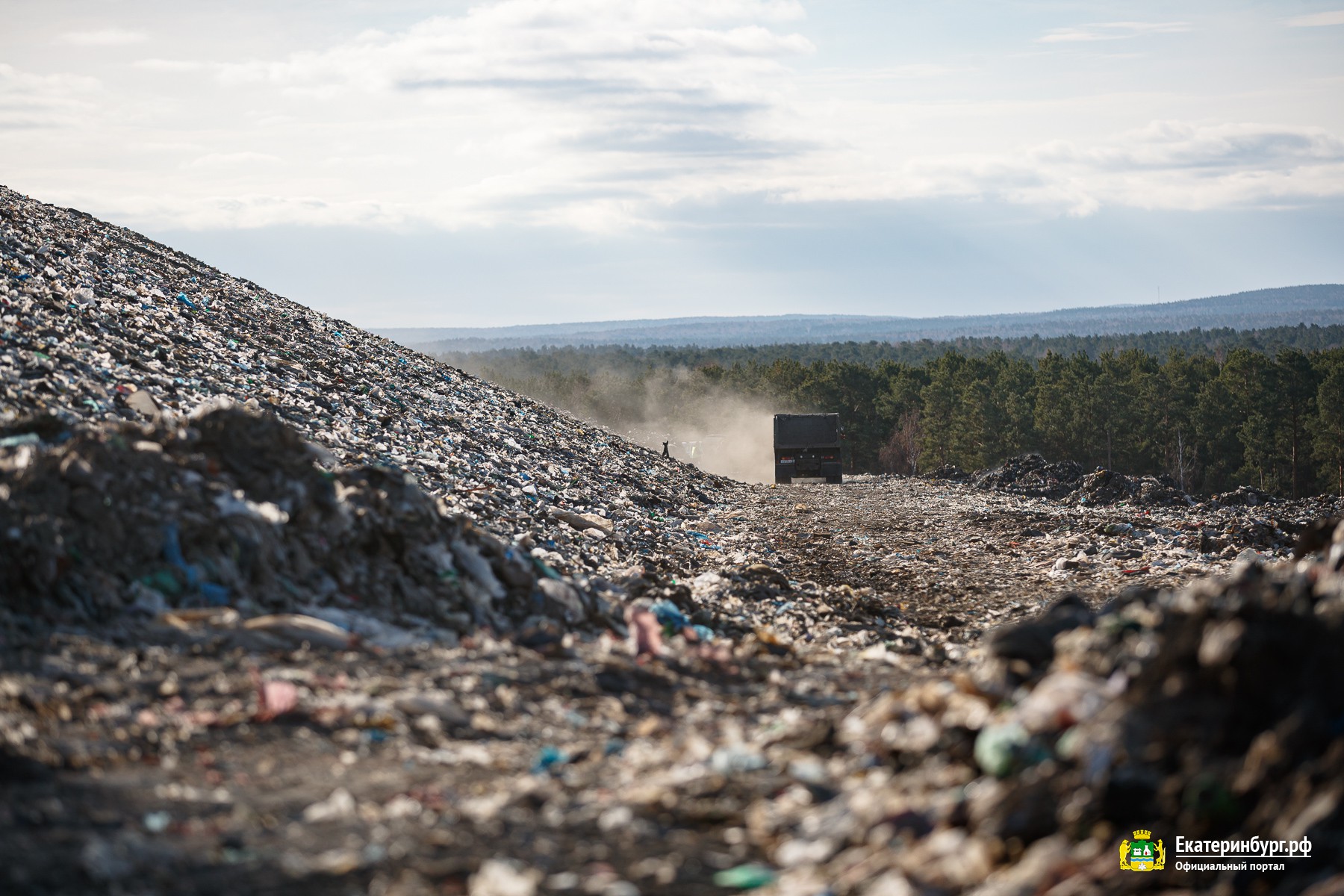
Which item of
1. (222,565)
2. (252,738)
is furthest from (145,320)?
(252,738)

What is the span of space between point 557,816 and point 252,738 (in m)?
1.64

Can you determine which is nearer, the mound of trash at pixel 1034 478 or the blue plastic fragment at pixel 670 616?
the blue plastic fragment at pixel 670 616

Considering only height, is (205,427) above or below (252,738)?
above

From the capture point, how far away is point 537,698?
19.0 ft

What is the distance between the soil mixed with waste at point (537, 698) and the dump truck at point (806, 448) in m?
19.4

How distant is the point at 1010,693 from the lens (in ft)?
14.0

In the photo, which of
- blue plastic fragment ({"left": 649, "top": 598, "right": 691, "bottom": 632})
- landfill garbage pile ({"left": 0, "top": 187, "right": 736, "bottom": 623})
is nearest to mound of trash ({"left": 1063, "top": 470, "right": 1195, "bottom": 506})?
landfill garbage pile ({"left": 0, "top": 187, "right": 736, "bottom": 623})

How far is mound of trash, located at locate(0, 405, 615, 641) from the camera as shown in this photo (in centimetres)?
637

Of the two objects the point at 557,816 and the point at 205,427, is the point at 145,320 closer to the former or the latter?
the point at 205,427

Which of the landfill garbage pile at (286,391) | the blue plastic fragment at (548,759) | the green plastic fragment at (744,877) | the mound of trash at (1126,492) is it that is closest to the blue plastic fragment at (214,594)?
the landfill garbage pile at (286,391)

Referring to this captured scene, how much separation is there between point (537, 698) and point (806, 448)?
87.8 ft

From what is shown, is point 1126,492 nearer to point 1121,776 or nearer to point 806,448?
point 806,448

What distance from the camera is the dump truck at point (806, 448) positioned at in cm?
3209

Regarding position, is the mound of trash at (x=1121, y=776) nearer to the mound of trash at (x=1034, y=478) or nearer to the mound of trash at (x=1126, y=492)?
the mound of trash at (x=1126, y=492)
